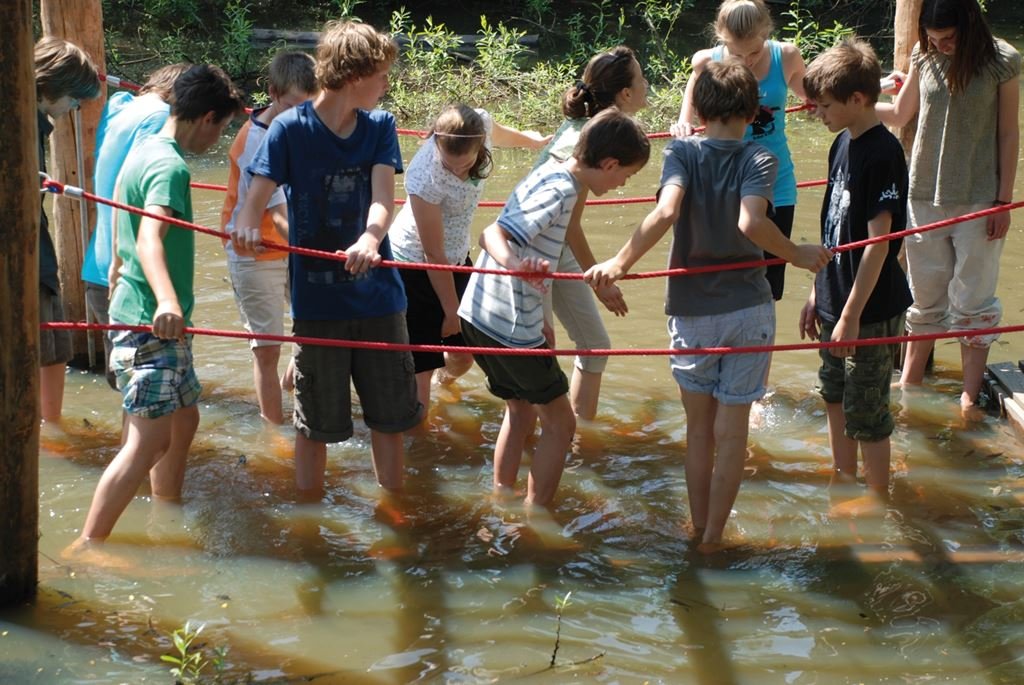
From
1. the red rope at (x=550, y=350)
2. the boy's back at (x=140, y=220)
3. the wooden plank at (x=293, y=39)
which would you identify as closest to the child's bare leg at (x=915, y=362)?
the red rope at (x=550, y=350)

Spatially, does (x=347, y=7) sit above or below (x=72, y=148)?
above

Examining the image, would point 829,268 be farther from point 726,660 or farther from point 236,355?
point 236,355

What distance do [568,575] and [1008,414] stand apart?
2409 millimetres

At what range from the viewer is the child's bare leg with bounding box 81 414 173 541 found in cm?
421

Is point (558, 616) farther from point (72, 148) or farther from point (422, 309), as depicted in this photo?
point (72, 148)

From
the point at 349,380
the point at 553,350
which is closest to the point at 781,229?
the point at 553,350

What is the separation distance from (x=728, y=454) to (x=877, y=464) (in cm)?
81

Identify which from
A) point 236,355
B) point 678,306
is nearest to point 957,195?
point 678,306

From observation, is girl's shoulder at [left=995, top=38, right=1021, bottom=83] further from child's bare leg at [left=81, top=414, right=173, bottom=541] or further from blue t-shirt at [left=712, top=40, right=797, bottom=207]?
child's bare leg at [left=81, top=414, right=173, bottom=541]

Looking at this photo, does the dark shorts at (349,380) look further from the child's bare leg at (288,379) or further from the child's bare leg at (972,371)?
the child's bare leg at (972,371)

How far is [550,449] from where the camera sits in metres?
4.63

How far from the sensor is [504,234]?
4.21m

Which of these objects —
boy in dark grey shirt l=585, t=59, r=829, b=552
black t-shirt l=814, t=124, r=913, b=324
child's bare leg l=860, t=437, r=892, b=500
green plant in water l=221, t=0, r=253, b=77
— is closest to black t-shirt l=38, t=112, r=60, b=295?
boy in dark grey shirt l=585, t=59, r=829, b=552

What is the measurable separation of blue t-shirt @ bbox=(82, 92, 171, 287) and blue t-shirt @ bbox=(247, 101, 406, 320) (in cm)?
70
